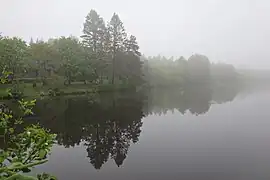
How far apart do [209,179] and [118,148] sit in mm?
6950

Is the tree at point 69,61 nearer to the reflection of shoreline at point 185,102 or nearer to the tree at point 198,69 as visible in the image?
the reflection of shoreline at point 185,102

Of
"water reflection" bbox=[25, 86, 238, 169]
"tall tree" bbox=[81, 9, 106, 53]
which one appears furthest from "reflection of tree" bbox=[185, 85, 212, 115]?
"tall tree" bbox=[81, 9, 106, 53]

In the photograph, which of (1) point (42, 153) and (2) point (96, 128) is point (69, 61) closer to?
(2) point (96, 128)

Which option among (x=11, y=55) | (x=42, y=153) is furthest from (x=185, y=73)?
(x=42, y=153)

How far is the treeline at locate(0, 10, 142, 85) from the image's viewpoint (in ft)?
150

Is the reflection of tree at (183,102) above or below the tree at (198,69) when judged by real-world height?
below

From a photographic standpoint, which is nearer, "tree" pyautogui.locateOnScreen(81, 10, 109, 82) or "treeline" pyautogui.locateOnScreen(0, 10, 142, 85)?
"treeline" pyautogui.locateOnScreen(0, 10, 142, 85)

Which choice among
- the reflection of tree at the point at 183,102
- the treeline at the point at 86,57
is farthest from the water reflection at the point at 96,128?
the treeline at the point at 86,57

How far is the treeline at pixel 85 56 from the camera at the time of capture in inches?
1805

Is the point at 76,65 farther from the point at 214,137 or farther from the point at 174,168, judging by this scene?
the point at 174,168

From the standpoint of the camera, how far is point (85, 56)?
58.2 m

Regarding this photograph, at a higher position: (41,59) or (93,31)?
(93,31)

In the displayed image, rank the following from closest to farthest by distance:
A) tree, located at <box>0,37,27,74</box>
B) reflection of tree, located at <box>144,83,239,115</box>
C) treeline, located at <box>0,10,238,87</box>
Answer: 1. reflection of tree, located at <box>144,83,239,115</box>
2. tree, located at <box>0,37,27,74</box>
3. treeline, located at <box>0,10,238,87</box>

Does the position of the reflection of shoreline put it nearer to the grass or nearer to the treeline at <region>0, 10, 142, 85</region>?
the grass
